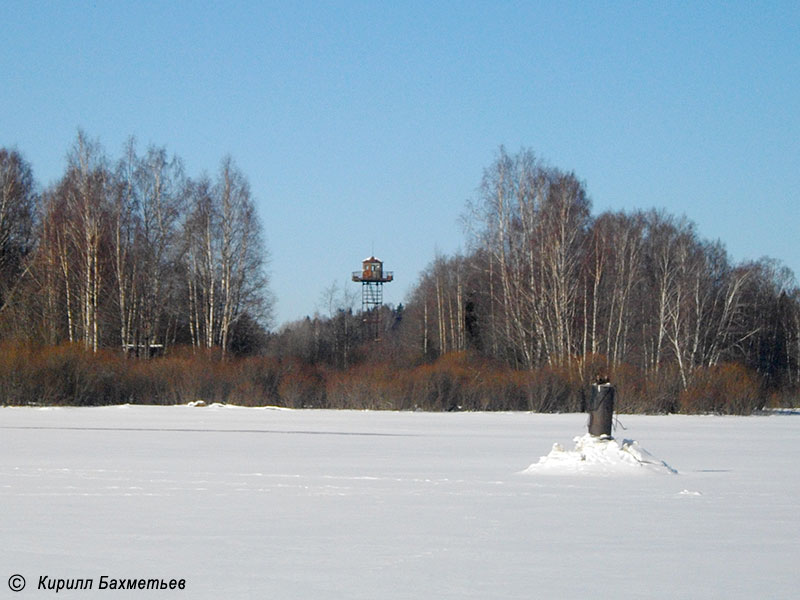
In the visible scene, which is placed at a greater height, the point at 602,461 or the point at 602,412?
the point at 602,412

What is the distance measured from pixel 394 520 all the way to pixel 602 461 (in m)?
5.38

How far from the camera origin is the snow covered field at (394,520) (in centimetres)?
686

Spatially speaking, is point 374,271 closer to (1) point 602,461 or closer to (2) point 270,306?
(2) point 270,306

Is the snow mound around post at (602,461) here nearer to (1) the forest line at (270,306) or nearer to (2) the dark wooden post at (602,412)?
(2) the dark wooden post at (602,412)

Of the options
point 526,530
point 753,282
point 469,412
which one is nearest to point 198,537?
point 526,530

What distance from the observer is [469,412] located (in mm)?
33500

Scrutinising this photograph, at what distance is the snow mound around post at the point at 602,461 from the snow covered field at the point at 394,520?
4 cm

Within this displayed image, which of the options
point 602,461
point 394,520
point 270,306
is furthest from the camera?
point 270,306

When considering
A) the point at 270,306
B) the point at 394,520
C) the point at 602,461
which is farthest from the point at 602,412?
the point at 270,306

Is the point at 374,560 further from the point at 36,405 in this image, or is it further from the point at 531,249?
the point at 531,249

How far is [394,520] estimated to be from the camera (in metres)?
9.36

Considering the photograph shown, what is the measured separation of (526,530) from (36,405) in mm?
28534

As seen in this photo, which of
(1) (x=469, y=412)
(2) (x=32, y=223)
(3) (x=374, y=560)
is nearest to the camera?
(3) (x=374, y=560)

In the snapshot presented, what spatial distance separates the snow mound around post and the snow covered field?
43mm
